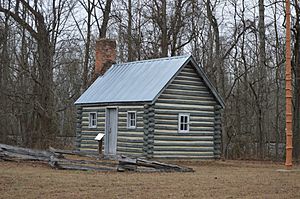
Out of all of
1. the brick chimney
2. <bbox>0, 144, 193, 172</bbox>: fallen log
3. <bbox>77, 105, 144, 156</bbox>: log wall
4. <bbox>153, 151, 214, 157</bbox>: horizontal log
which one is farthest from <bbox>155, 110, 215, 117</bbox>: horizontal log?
the brick chimney

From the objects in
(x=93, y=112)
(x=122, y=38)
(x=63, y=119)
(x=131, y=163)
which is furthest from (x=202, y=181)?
(x=63, y=119)

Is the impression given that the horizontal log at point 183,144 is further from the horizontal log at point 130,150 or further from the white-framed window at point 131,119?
the white-framed window at point 131,119

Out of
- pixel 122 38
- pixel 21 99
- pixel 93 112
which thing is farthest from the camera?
pixel 122 38

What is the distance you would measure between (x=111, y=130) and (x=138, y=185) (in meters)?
11.7

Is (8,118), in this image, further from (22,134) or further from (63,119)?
(63,119)

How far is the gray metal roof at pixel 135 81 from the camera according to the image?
25484 millimetres

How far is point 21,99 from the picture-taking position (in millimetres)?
34219

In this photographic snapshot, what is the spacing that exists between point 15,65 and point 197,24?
40.4 feet

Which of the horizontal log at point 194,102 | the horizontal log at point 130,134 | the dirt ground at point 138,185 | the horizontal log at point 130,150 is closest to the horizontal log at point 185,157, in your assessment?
the horizontal log at point 130,150

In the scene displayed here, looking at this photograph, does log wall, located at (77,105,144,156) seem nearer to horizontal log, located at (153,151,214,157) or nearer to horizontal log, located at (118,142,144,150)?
horizontal log, located at (118,142,144,150)

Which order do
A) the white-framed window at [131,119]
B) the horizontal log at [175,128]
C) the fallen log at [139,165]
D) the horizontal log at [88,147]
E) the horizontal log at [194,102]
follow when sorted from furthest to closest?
1. the horizontal log at [88,147]
2. the white-framed window at [131,119]
3. the horizontal log at [194,102]
4. the horizontal log at [175,128]
5. the fallen log at [139,165]

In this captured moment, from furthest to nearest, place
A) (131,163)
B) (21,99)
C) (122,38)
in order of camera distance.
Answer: (122,38) → (21,99) → (131,163)

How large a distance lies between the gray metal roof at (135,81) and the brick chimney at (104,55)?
1.93 feet

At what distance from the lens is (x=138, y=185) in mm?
15602
